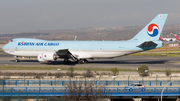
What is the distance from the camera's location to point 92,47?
2192 inches

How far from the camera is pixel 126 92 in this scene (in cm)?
2931

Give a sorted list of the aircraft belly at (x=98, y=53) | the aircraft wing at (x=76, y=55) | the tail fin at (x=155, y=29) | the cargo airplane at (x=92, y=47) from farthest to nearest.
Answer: the aircraft wing at (x=76, y=55)
the aircraft belly at (x=98, y=53)
the tail fin at (x=155, y=29)
the cargo airplane at (x=92, y=47)

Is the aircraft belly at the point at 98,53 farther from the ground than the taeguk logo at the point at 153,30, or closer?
closer

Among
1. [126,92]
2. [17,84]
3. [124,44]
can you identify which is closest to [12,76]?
[17,84]

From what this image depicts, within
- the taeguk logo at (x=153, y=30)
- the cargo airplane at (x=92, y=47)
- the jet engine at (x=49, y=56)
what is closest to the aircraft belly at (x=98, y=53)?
the cargo airplane at (x=92, y=47)

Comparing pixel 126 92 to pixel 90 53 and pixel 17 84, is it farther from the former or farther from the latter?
pixel 90 53

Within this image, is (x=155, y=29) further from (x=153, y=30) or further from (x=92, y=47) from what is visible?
(x=92, y=47)

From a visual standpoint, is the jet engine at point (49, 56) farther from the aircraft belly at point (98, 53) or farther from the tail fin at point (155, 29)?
the tail fin at point (155, 29)

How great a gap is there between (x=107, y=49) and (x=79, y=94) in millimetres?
31180

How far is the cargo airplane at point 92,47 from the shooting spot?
177 ft

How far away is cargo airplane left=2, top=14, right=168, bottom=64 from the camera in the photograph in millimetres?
54094

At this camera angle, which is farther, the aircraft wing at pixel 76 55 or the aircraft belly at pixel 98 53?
the aircraft wing at pixel 76 55

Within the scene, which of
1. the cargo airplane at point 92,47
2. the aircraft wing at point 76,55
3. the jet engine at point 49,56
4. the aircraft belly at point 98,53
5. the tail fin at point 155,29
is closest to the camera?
the jet engine at point 49,56

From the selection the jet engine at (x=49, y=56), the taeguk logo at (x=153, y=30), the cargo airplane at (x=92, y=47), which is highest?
the taeguk logo at (x=153, y=30)
